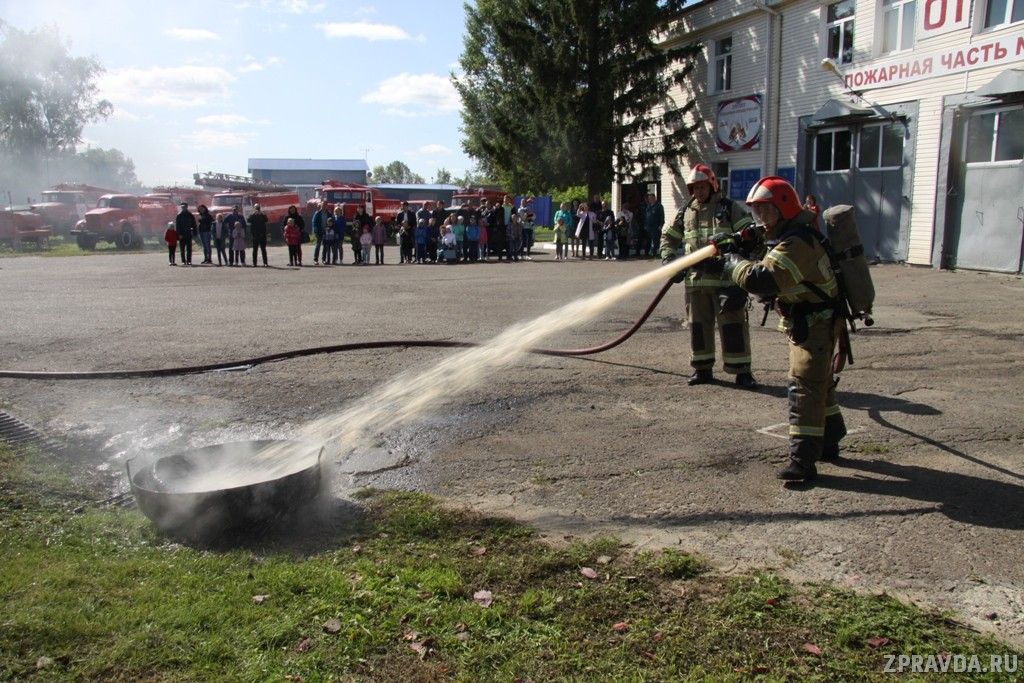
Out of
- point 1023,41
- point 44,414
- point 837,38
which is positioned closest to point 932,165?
point 1023,41

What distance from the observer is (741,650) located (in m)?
2.95

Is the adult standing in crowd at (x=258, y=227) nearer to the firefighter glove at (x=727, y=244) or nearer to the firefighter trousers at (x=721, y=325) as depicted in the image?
the firefighter trousers at (x=721, y=325)

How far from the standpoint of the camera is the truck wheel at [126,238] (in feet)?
107

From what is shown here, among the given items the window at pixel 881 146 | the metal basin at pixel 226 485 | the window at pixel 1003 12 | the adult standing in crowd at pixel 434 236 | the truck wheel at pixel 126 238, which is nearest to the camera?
the metal basin at pixel 226 485

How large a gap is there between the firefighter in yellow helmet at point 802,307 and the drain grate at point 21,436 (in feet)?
16.2

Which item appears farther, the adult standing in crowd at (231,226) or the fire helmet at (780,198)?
the adult standing in crowd at (231,226)

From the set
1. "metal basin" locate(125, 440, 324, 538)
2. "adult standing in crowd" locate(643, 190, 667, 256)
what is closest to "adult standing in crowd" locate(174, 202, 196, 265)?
"adult standing in crowd" locate(643, 190, 667, 256)

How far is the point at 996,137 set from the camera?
16047 millimetres

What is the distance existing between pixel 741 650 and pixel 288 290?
13703 mm

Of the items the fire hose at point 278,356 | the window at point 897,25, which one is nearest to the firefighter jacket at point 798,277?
the fire hose at point 278,356

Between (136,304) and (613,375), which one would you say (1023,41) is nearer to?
(613,375)

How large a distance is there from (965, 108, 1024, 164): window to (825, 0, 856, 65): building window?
4.21m

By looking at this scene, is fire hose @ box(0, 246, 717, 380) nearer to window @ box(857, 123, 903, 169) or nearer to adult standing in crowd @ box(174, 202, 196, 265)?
window @ box(857, 123, 903, 169)

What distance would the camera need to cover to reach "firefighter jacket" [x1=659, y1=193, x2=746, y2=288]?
23.3ft
